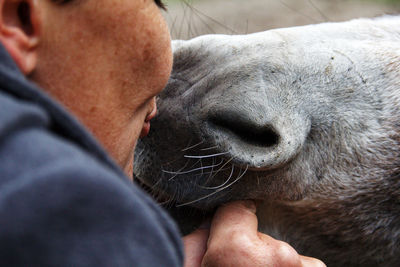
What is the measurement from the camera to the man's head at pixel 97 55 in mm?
653

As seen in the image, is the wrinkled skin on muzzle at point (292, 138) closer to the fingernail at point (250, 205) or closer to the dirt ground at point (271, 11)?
the fingernail at point (250, 205)

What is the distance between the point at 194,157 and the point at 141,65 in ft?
0.97

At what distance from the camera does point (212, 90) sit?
1.08 m

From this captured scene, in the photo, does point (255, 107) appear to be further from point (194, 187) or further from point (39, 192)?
point (39, 192)

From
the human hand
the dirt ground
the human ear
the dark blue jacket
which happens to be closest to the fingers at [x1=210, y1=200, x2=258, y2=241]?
the human hand

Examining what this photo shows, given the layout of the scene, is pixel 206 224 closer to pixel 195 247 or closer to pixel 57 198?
pixel 195 247

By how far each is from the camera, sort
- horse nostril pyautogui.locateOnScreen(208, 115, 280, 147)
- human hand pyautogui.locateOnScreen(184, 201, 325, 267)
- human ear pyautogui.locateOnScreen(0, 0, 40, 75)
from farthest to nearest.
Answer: horse nostril pyautogui.locateOnScreen(208, 115, 280, 147)
human hand pyautogui.locateOnScreen(184, 201, 325, 267)
human ear pyautogui.locateOnScreen(0, 0, 40, 75)

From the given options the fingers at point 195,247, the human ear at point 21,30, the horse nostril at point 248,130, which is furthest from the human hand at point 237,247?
the human ear at point 21,30

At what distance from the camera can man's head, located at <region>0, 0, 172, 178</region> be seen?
0.65m

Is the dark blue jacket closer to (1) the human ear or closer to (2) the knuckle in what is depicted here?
(1) the human ear

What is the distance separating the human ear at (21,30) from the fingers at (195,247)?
0.49m

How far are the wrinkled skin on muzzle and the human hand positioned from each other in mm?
75

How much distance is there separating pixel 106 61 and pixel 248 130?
14.5 inches

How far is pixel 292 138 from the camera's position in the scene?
1025mm
